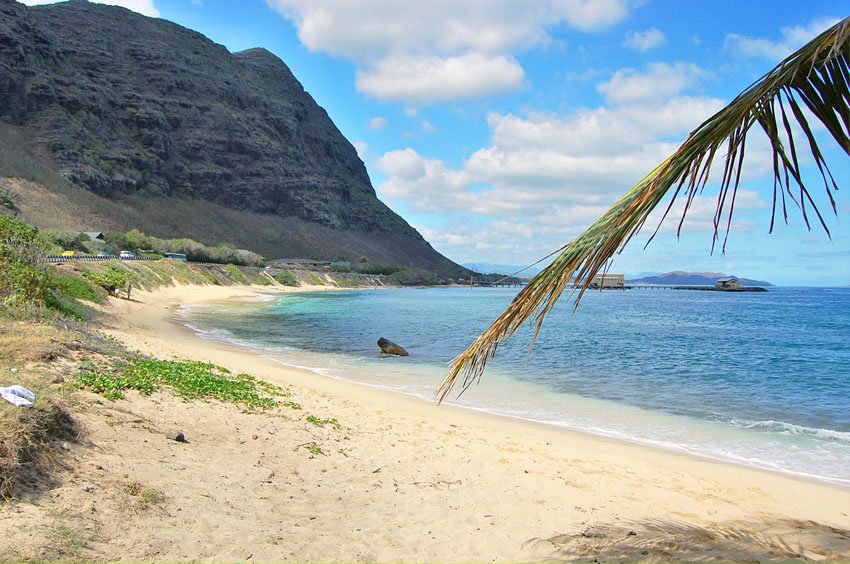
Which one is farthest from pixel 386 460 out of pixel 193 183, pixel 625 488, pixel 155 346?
pixel 193 183

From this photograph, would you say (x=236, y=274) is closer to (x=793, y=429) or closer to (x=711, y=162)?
(x=793, y=429)

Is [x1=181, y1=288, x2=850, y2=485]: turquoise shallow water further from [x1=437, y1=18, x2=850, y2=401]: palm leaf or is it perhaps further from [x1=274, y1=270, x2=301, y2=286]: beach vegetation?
[x1=274, y1=270, x2=301, y2=286]: beach vegetation

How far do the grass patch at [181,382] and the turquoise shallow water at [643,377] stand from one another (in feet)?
16.1

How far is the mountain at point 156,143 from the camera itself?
10925 cm

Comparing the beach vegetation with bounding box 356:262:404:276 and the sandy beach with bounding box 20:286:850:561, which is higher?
the beach vegetation with bounding box 356:262:404:276

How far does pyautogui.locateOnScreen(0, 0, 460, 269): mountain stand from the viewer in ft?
358

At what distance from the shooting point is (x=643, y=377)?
18.5m

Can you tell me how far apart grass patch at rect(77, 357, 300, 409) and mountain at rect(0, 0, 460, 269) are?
8558 cm

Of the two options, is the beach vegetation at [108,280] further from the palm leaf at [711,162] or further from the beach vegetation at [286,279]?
the beach vegetation at [286,279]

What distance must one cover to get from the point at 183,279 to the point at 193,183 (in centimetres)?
9168

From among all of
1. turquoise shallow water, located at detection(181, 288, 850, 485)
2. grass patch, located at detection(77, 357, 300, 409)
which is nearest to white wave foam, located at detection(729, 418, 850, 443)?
turquoise shallow water, located at detection(181, 288, 850, 485)

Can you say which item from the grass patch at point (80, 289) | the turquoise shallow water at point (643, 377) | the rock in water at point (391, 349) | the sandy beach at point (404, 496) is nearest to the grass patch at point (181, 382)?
the sandy beach at point (404, 496)

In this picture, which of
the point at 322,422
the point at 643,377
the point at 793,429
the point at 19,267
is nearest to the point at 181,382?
the point at 322,422

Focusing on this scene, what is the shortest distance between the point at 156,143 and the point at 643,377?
484ft
